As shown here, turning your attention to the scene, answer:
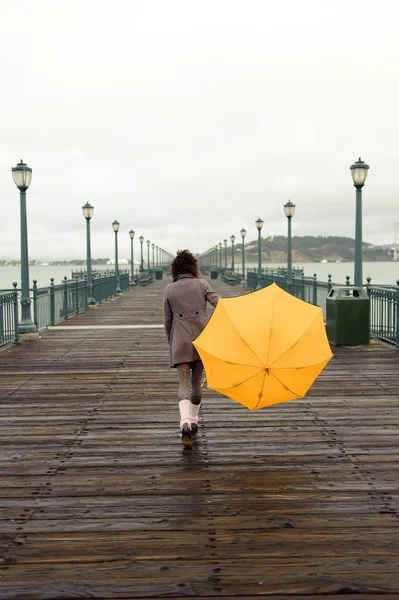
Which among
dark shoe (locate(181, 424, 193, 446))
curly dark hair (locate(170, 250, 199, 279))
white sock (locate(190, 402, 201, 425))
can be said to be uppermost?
curly dark hair (locate(170, 250, 199, 279))

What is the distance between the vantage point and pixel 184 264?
620cm

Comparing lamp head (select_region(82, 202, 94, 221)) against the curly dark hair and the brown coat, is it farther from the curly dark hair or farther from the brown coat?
the brown coat

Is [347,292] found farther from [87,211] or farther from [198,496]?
[87,211]

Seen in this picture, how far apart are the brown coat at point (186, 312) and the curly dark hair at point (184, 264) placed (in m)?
0.06

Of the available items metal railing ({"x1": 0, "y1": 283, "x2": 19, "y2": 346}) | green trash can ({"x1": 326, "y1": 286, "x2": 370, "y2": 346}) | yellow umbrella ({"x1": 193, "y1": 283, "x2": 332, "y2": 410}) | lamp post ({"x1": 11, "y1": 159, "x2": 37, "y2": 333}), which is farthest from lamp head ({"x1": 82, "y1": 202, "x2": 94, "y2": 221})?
yellow umbrella ({"x1": 193, "y1": 283, "x2": 332, "y2": 410})

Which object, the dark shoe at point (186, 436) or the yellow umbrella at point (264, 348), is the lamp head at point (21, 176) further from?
the yellow umbrella at point (264, 348)

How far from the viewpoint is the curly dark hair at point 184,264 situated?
6.20 metres

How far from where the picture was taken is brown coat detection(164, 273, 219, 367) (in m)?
6.00

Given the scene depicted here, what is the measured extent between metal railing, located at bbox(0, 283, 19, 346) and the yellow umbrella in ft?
31.1

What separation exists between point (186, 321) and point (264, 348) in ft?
3.88

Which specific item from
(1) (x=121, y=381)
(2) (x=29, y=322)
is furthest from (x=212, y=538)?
(2) (x=29, y=322)

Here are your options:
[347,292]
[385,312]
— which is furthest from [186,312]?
[385,312]

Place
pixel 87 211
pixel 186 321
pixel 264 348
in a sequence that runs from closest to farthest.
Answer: pixel 264 348 < pixel 186 321 < pixel 87 211

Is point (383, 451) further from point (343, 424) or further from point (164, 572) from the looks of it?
point (164, 572)
